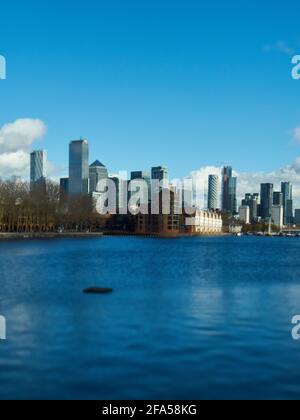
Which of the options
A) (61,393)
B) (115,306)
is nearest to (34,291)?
(115,306)

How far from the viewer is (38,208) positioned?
144 m

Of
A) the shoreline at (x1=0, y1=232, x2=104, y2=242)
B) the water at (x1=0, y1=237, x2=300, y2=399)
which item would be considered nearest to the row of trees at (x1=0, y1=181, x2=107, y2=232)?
the shoreline at (x1=0, y1=232, x2=104, y2=242)

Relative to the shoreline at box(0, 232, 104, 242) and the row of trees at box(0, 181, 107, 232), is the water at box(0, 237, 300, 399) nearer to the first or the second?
the shoreline at box(0, 232, 104, 242)

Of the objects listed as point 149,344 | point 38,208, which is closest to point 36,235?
point 38,208

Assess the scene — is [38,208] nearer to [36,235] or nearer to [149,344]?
[36,235]

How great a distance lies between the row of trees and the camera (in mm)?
135375

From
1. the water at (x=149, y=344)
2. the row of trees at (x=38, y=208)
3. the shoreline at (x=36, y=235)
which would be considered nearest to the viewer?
the water at (x=149, y=344)

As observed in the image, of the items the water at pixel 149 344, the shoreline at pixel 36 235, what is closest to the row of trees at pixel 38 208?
the shoreline at pixel 36 235

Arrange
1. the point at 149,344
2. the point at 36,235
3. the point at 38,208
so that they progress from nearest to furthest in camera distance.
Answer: the point at 149,344
the point at 38,208
the point at 36,235

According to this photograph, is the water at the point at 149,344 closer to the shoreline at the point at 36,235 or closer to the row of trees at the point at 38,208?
the shoreline at the point at 36,235

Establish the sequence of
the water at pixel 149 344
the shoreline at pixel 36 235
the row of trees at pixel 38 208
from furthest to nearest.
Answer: the row of trees at pixel 38 208 < the shoreline at pixel 36 235 < the water at pixel 149 344

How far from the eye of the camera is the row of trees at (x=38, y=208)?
13538cm
